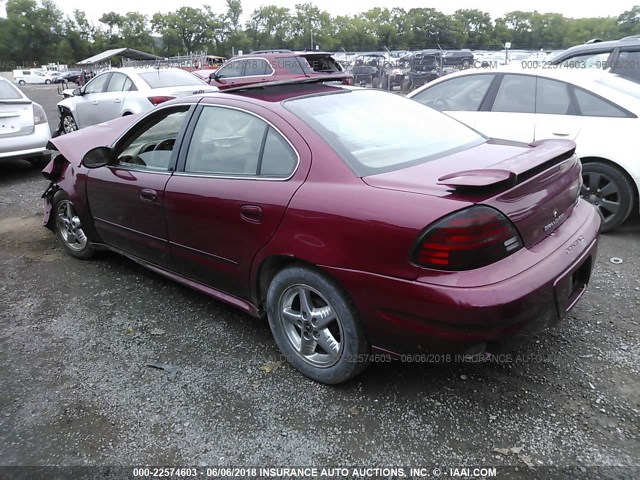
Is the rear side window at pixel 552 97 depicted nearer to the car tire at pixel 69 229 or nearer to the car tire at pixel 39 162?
the car tire at pixel 69 229

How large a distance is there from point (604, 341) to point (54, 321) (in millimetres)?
3612

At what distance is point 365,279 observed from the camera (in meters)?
2.36

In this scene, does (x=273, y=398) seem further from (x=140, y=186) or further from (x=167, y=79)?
(x=167, y=79)

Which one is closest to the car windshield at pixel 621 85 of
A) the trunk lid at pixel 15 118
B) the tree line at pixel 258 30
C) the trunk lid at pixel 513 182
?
the trunk lid at pixel 513 182

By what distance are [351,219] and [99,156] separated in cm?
241

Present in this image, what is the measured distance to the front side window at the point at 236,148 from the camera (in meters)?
2.84

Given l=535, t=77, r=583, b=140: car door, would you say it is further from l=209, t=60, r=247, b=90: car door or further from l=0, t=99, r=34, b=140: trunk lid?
l=209, t=60, r=247, b=90: car door

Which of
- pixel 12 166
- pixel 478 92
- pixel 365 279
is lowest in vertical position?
pixel 12 166

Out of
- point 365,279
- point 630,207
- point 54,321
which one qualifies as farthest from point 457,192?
point 630,207

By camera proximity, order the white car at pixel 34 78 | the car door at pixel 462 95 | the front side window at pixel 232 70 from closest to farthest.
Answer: the car door at pixel 462 95 < the front side window at pixel 232 70 < the white car at pixel 34 78

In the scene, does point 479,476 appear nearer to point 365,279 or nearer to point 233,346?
point 365,279

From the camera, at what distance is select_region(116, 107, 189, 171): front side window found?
11.6ft

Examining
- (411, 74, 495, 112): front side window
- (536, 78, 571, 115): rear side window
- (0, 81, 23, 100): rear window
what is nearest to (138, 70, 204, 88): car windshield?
(0, 81, 23, 100): rear window

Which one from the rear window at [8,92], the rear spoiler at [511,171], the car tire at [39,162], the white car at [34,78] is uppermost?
the rear spoiler at [511,171]
